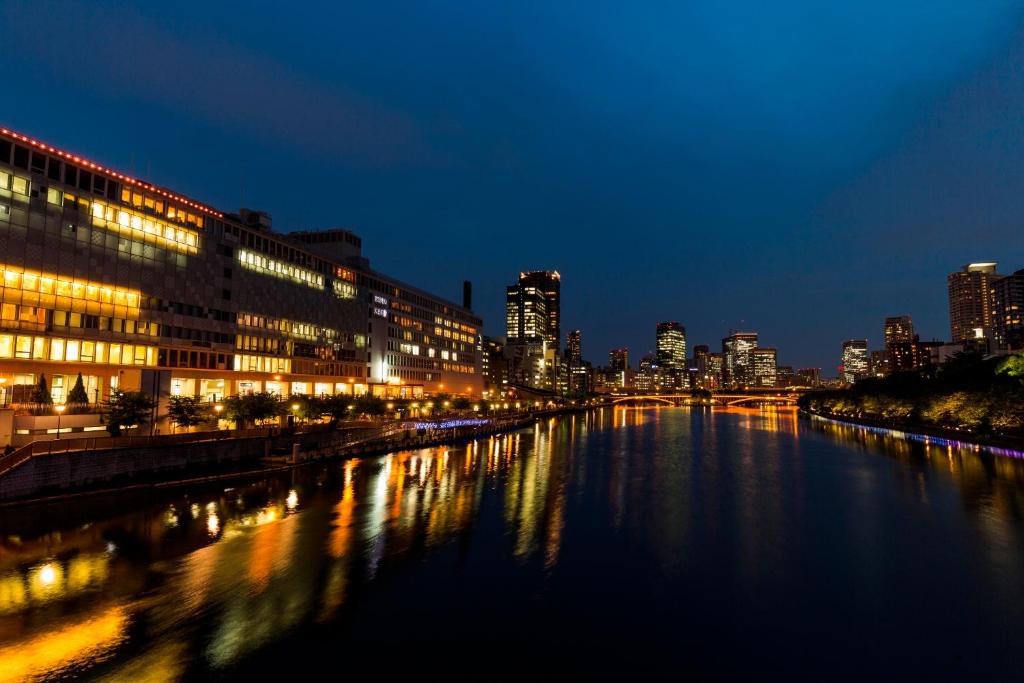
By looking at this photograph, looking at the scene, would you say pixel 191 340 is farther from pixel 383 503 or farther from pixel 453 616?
pixel 453 616

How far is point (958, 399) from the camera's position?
320ft

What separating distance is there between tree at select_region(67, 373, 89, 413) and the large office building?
18.6 ft

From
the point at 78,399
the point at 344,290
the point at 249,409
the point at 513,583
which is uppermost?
the point at 344,290

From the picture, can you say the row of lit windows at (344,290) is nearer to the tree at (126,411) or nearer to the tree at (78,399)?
the tree at (126,411)

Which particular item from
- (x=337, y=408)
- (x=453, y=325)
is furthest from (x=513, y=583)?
(x=453, y=325)

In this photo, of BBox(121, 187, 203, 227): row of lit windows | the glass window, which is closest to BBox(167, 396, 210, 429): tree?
the glass window

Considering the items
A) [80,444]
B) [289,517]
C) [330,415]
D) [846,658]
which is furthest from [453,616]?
[330,415]

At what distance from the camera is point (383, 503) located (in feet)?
168

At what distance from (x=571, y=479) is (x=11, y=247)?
6453 cm

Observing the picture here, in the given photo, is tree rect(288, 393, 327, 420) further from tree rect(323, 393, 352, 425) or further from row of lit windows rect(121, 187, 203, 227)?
row of lit windows rect(121, 187, 203, 227)

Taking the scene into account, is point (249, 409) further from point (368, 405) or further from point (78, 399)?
point (368, 405)

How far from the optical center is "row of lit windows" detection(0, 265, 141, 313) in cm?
6031

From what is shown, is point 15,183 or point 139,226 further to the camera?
point 139,226

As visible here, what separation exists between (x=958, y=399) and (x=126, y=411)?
394ft
